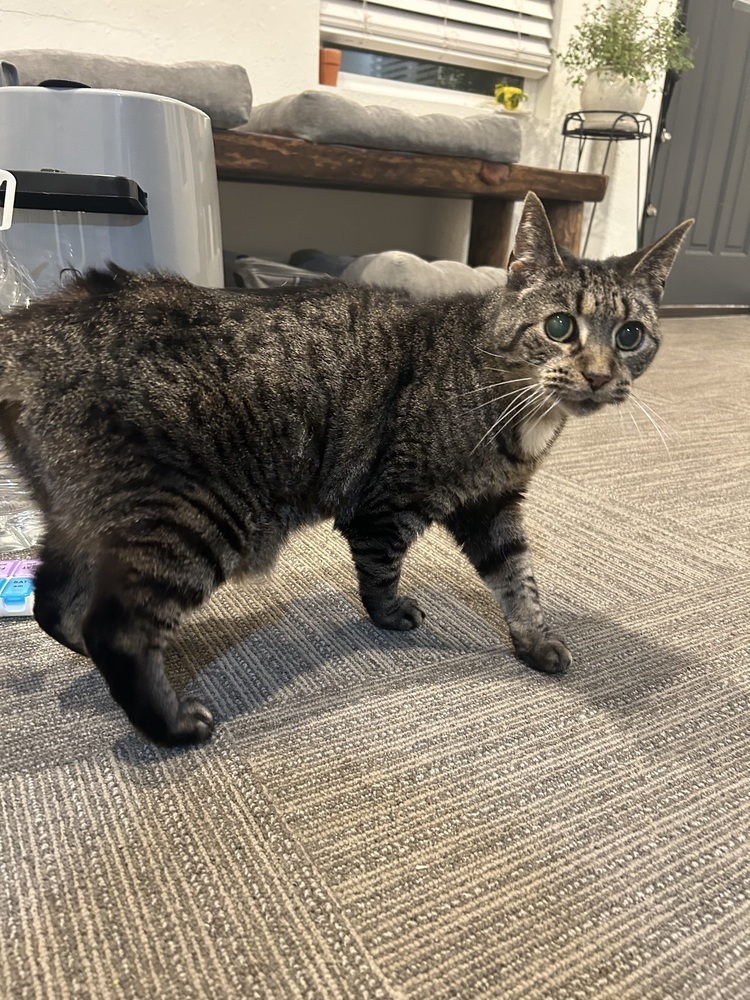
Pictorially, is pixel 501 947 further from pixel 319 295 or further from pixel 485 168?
pixel 485 168

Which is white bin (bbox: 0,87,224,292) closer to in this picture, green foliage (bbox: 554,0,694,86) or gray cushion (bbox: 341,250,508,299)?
gray cushion (bbox: 341,250,508,299)

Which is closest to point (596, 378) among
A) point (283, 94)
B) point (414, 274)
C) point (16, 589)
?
point (16, 589)

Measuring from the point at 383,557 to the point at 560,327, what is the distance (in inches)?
16.4

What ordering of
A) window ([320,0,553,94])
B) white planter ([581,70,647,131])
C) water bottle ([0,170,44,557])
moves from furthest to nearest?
white planter ([581,70,647,131]), window ([320,0,553,94]), water bottle ([0,170,44,557])

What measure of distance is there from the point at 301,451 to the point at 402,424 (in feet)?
0.53

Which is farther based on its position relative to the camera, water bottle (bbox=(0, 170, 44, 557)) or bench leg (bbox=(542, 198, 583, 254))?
bench leg (bbox=(542, 198, 583, 254))

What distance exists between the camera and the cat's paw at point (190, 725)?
0.82m

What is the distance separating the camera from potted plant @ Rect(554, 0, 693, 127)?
3279 millimetres

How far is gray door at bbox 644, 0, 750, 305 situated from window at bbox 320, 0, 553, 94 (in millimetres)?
1071

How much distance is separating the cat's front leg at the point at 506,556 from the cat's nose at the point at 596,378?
0.75 ft

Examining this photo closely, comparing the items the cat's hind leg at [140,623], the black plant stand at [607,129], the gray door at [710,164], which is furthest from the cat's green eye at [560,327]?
the gray door at [710,164]

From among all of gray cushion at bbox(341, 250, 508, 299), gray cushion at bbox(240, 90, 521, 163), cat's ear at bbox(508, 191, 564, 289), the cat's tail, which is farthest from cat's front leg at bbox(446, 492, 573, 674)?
gray cushion at bbox(240, 90, 521, 163)

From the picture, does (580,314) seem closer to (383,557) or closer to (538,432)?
(538,432)

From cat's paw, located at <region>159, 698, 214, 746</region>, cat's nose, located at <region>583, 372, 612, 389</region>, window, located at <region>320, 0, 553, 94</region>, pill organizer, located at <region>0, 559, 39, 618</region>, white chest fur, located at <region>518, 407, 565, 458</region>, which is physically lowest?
pill organizer, located at <region>0, 559, 39, 618</region>
